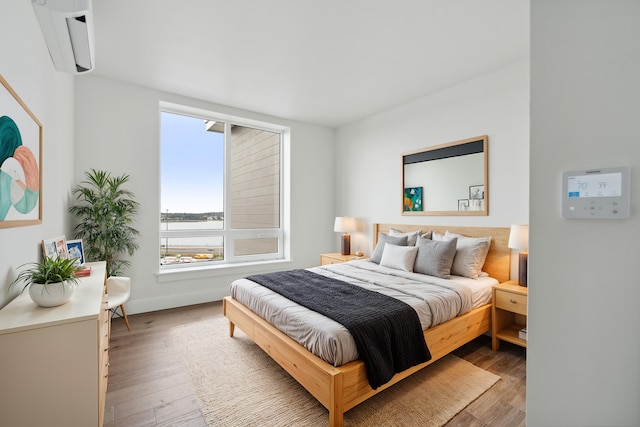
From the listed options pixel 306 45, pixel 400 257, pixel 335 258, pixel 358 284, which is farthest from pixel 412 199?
pixel 306 45

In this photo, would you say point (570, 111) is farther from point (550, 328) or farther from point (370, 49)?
point (370, 49)

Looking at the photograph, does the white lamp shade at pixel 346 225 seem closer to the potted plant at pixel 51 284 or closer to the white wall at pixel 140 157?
the white wall at pixel 140 157

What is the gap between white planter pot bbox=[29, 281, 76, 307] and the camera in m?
1.45

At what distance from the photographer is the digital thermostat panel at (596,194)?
78cm

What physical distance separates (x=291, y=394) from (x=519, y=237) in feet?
7.83

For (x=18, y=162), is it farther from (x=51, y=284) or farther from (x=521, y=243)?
(x=521, y=243)

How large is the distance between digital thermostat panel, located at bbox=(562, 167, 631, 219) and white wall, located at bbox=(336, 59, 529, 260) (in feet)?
7.84

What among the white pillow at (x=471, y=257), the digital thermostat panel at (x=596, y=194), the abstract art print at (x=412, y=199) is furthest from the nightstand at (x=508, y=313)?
the digital thermostat panel at (x=596, y=194)

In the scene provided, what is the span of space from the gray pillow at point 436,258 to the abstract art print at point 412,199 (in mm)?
779

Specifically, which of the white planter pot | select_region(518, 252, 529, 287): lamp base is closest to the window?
the white planter pot

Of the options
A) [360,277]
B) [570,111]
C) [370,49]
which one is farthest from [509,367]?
[370,49]

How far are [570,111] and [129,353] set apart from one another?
3425 millimetres

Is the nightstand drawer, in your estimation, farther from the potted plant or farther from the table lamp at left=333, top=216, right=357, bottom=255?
the potted plant

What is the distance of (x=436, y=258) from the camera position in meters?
3.09
